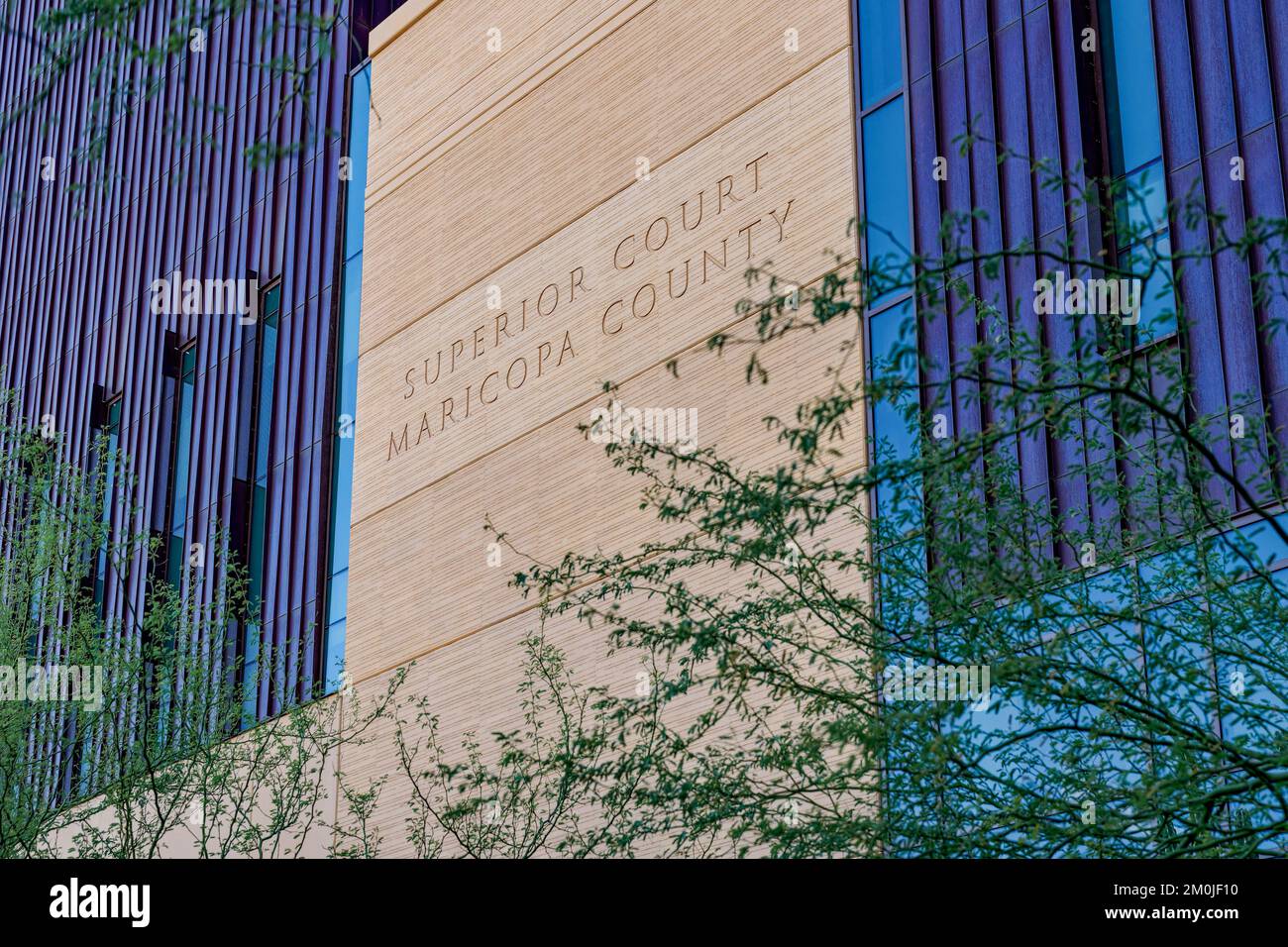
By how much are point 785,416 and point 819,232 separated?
228cm

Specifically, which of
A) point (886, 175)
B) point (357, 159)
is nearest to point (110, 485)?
point (357, 159)

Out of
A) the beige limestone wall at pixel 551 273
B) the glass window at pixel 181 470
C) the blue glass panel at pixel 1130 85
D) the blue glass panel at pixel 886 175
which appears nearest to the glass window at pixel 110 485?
the glass window at pixel 181 470

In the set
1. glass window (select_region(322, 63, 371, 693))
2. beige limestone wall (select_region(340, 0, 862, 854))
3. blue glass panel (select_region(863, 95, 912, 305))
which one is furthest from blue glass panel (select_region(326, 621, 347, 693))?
blue glass panel (select_region(863, 95, 912, 305))

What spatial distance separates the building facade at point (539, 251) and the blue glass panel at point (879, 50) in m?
0.05

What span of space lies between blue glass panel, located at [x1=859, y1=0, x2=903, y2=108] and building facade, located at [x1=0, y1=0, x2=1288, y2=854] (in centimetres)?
5

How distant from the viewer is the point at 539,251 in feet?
80.3

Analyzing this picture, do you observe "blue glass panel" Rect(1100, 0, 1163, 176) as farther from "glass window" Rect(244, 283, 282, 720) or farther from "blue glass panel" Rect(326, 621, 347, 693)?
"glass window" Rect(244, 283, 282, 720)

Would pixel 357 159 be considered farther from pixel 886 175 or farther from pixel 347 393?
pixel 886 175

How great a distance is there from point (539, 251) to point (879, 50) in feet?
20.5

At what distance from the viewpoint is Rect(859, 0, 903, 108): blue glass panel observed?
19.8m

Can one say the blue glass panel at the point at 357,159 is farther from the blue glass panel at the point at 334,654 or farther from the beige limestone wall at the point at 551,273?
the blue glass panel at the point at 334,654
